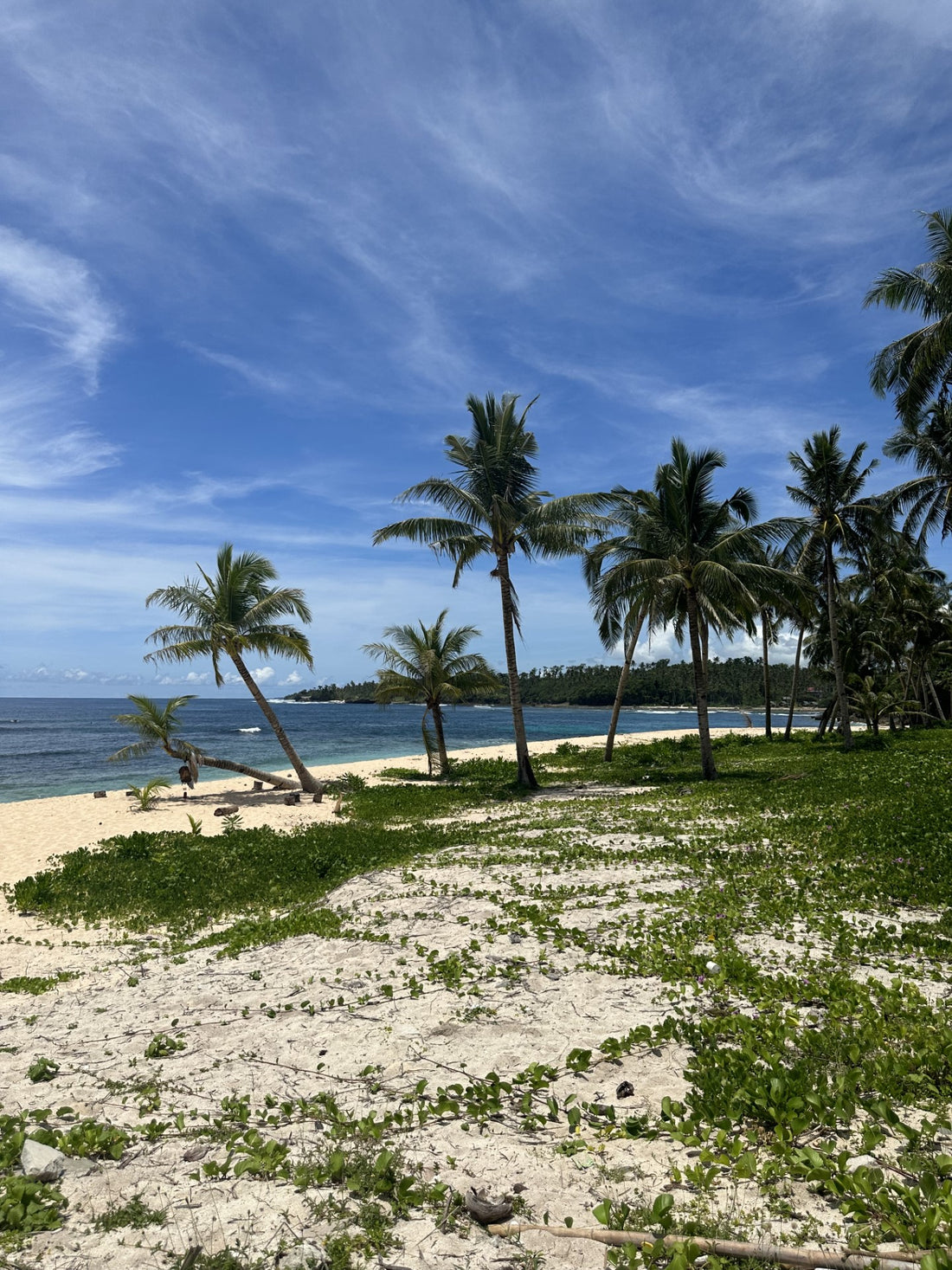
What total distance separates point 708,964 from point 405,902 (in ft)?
13.7

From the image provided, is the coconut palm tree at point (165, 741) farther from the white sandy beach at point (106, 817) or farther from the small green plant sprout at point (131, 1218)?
the small green plant sprout at point (131, 1218)

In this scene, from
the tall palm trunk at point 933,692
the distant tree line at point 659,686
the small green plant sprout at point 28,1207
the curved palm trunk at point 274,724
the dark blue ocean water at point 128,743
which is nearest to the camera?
the small green plant sprout at point 28,1207

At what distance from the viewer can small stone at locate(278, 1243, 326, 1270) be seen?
297cm

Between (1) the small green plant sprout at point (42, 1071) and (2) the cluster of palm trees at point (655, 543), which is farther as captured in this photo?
(2) the cluster of palm trees at point (655, 543)

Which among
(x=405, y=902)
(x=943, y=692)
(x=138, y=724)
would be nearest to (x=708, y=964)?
(x=405, y=902)

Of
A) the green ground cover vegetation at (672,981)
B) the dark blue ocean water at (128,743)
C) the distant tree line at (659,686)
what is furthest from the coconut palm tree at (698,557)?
the distant tree line at (659,686)

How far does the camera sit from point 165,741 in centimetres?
2338

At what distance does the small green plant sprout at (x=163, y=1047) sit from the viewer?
207 inches

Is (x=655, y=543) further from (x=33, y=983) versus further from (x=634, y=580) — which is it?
(x=33, y=983)

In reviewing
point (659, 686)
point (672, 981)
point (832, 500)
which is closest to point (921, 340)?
point (832, 500)

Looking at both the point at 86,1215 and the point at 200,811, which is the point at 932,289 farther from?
the point at 200,811

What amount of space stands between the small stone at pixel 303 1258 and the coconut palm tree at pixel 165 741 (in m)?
21.8

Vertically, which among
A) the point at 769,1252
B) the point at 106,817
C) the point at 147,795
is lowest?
the point at 106,817

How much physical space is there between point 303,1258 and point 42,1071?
3166 mm
